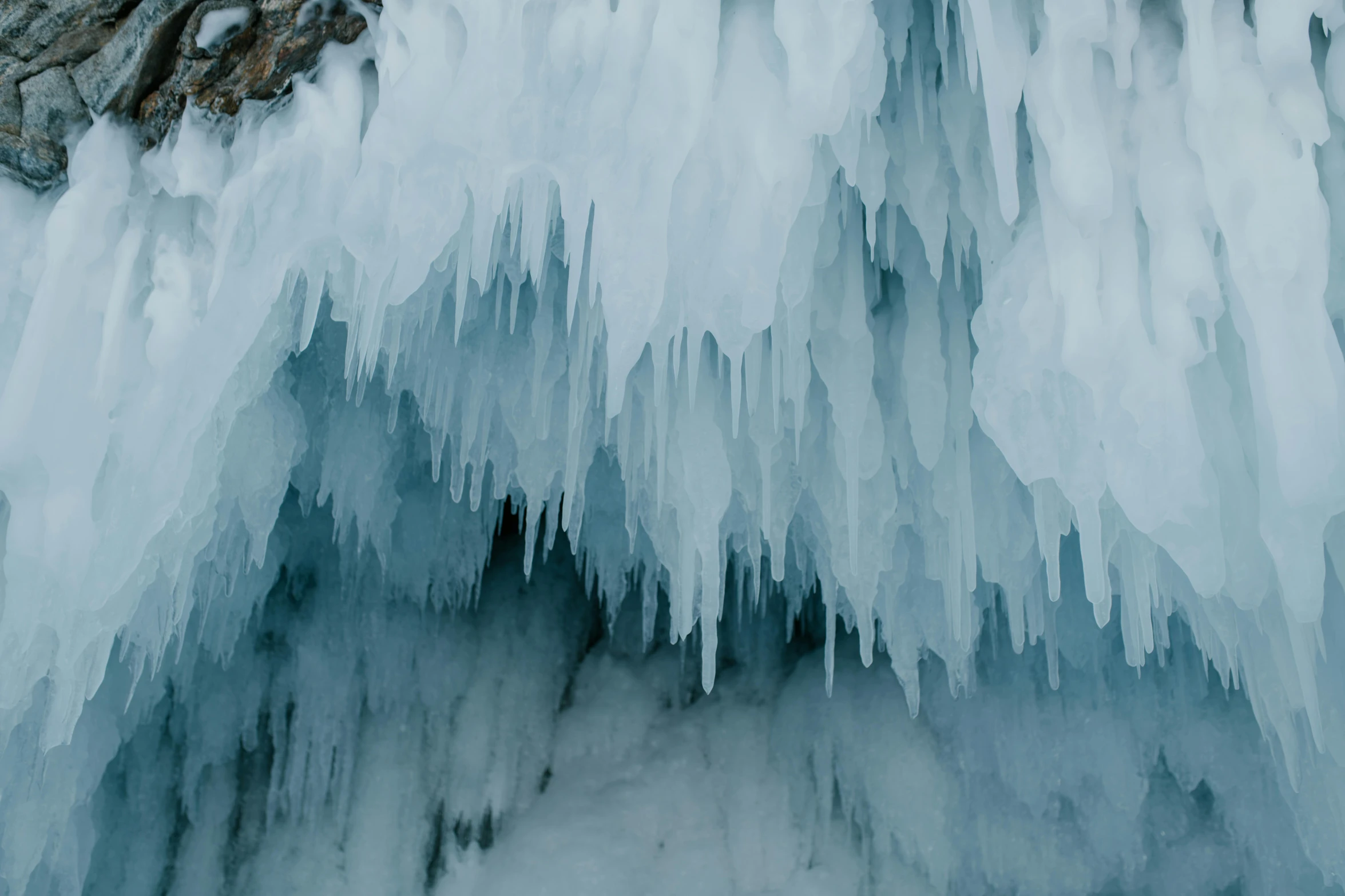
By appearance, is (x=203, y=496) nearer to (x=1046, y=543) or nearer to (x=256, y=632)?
(x=256, y=632)

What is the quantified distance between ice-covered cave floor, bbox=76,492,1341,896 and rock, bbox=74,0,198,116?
1967 millimetres

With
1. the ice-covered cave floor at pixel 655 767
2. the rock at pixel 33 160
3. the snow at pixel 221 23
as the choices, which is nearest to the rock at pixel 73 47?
the rock at pixel 33 160

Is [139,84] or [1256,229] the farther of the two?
[139,84]

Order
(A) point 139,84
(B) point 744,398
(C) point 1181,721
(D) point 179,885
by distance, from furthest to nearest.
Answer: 1. (D) point 179,885
2. (C) point 1181,721
3. (B) point 744,398
4. (A) point 139,84

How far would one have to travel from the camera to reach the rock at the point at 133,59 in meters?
→ 2.71

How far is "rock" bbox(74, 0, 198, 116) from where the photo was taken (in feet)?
8.88

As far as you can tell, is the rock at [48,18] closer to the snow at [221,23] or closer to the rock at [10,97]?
the rock at [10,97]

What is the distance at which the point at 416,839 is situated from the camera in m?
4.69

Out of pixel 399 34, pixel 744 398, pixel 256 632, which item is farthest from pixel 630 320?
pixel 256 632

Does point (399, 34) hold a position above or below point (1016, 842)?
above

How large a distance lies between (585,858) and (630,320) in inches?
120

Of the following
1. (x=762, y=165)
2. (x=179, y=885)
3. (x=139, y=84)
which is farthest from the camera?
(x=179, y=885)

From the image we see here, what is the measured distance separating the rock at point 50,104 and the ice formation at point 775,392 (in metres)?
0.12

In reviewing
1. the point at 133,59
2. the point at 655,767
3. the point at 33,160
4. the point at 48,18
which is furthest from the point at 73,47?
the point at 655,767
